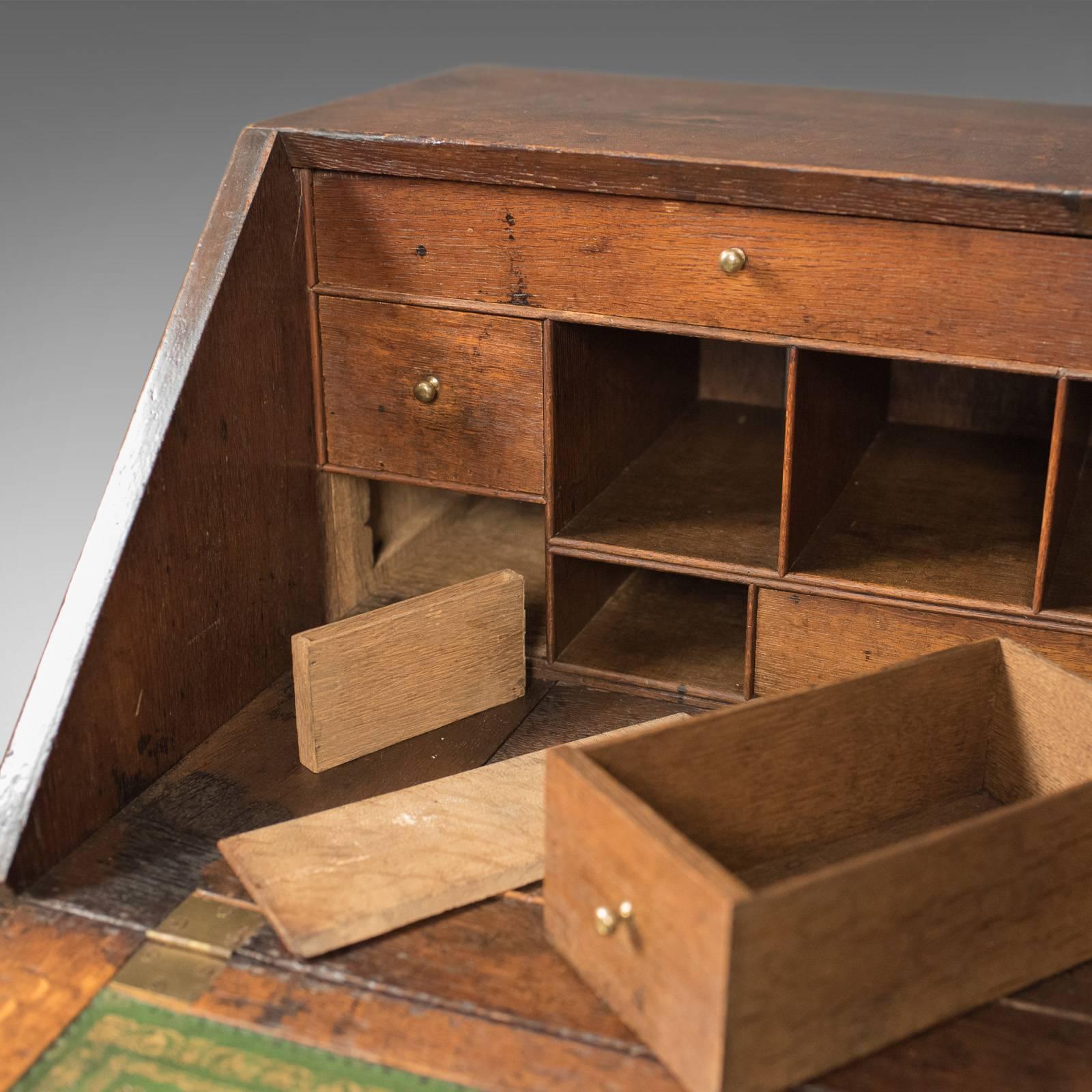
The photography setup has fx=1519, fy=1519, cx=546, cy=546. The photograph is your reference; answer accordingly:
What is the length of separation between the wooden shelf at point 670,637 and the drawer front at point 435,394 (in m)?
0.21

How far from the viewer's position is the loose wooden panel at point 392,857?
→ 1.42 m

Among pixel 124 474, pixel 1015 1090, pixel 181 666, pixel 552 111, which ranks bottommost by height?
pixel 1015 1090

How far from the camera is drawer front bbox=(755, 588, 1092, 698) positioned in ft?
5.66

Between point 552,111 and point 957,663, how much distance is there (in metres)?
0.89

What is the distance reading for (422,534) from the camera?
227 cm

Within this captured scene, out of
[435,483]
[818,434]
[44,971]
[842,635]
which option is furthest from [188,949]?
[818,434]

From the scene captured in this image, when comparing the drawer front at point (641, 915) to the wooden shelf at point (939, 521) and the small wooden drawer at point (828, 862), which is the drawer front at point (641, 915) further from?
the wooden shelf at point (939, 521)

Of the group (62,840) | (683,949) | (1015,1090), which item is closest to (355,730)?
(62,840)

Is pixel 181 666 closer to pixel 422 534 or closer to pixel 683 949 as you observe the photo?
pixel 422 534

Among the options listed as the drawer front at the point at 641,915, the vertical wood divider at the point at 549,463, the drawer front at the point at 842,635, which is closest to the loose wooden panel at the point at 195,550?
the vertical wood divider at the point at 549,463

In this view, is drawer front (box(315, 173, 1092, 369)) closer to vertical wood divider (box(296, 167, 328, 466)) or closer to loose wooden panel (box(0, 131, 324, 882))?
vertical wood divider (box(296, 167, 328, 466))

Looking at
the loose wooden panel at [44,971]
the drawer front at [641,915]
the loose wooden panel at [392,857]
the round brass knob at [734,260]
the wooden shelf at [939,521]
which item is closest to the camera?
the drawer front at [641,915]

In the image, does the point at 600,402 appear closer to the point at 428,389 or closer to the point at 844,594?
the point at 428,389

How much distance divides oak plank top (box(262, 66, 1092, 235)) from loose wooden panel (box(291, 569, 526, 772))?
493mm
